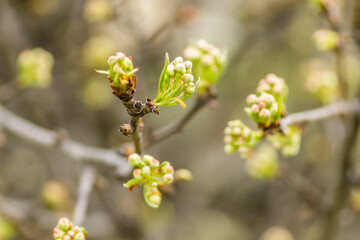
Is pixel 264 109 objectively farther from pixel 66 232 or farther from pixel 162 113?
pixel 162 113

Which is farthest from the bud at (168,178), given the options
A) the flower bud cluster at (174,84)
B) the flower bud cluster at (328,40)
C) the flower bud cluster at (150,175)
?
the flower bud cluster at (328,40)

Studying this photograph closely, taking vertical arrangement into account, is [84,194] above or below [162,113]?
below

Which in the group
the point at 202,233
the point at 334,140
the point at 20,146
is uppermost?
the point at 20,146

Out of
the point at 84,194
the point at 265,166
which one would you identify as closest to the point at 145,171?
the point at 84,194

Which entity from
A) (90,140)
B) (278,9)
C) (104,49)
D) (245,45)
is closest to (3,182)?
(90,140)

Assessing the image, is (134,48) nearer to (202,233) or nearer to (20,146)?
(20,146)

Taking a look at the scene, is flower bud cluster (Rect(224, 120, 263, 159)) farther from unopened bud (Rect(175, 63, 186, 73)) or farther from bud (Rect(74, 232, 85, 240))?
bud (Rect(74, 232, 85, 240))

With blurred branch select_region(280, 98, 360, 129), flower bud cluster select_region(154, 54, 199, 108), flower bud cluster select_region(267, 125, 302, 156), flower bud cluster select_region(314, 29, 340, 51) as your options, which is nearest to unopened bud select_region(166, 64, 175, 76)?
flower bud cluster select_region(154, 54, 199, 108)
